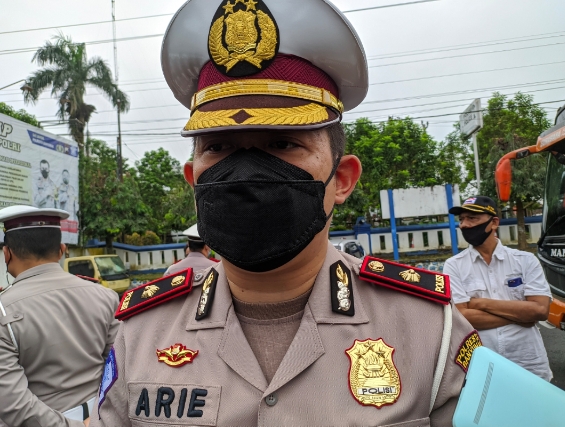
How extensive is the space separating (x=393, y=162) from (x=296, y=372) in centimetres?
1763

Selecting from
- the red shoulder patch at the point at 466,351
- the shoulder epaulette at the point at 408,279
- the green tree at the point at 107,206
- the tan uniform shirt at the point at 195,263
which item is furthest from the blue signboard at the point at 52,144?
the red shoulder patch at the point at 466,351

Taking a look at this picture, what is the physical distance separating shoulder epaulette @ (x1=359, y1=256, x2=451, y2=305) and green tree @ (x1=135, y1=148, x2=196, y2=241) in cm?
2072

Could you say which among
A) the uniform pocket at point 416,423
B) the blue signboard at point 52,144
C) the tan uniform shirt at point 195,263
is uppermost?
the blue signboard at point 52,144

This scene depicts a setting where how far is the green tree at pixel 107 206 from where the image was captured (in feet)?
55.3

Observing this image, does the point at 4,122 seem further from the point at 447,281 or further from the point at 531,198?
the point at 531,198

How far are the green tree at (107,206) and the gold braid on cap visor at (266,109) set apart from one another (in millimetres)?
16623

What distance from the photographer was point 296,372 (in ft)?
3.87

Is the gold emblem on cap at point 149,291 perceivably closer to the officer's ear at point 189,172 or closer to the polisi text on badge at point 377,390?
the officer's ear at point 189,172

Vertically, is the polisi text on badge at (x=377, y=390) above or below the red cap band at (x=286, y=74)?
below

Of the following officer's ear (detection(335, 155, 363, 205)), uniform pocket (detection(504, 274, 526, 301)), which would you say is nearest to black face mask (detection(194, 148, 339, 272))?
officer's ear (detection(335, 155, 363, 205))

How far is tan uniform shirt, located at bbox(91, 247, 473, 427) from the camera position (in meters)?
1.15

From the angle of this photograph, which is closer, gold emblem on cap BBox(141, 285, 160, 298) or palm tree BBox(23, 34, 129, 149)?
gold emblem on cap BBox(141, 285, 160, 298)

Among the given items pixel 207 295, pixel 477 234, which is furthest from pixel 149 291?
pixel 477 234

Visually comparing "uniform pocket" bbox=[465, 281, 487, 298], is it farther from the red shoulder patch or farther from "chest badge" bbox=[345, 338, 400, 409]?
"chest badge" bbox=[345, 338, 400, 409]
